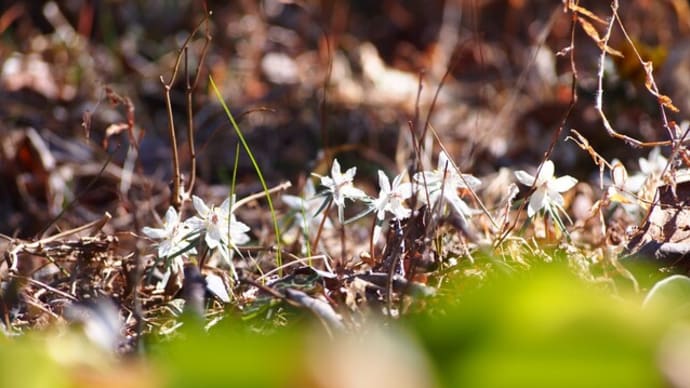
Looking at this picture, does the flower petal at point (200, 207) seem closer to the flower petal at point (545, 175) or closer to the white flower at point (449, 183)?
the white flower at point (449, 183)

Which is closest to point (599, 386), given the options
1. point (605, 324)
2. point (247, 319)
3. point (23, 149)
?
point (605, 324)

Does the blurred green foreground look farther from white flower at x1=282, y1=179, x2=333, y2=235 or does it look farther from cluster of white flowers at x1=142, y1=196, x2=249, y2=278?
white flower at x1=282, y1=179, x2=333, y2=235

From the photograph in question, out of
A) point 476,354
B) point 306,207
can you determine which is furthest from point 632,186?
point 476,354

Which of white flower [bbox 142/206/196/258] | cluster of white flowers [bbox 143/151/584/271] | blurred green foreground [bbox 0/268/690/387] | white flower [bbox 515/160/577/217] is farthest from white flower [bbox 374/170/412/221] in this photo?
blurred green foreground [bbox 0/268/690/387]

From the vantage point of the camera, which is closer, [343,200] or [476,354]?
[476,354]

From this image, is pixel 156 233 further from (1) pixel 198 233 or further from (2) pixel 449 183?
(2) pixel 449 183

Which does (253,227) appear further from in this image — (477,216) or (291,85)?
(291,85)

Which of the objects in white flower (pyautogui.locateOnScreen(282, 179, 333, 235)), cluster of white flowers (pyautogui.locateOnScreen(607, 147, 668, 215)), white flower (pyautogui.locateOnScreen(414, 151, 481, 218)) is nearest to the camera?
white flower (pyautogui.locateOnScreen(414, 151, 481, 218))

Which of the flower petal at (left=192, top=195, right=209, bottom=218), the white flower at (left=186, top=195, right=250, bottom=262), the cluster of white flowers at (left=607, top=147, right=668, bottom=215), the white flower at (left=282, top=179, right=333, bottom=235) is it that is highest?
the white flower at (left=282, top=179, right=333, bottom=235)

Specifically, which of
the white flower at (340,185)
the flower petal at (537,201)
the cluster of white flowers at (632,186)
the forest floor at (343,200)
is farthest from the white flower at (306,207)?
the cluster of white flowers at (632,186)
